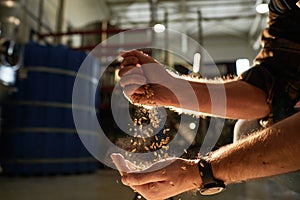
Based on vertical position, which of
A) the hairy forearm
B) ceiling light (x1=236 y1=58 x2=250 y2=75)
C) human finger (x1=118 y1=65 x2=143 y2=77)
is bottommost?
the hairy forearm

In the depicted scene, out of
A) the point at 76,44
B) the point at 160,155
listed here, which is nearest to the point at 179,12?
the point at 76,44

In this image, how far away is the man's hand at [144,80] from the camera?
854 mm

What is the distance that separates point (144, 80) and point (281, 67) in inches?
24.6

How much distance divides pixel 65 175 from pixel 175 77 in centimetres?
243

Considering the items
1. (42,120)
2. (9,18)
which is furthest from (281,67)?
(9,18)

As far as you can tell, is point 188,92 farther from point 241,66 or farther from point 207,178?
point 241,66

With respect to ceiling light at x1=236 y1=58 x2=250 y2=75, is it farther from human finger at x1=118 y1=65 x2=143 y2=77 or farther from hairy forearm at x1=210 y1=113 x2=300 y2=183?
hairy forearm at x1=210 y1=113 x2=300 y2=183

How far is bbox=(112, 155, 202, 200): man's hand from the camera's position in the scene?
656mm

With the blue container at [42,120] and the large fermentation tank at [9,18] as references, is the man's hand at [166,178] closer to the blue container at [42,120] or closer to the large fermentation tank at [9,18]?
the blue container at [42,120]

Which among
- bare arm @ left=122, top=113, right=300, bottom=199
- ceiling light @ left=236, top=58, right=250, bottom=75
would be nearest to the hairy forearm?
bare arm @ left=122, top=113, right=300, bottom=199

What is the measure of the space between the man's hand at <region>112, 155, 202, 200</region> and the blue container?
2514 mm

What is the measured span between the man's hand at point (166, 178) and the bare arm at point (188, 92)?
0.90 ft

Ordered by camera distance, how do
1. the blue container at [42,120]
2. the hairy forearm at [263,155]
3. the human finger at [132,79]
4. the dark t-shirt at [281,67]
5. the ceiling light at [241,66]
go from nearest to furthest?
1. the hairy forearm at [263,155]
2. the human finger at [132,79]
3. the dark t-shirt at [281,67]
4. the ceiling light at [241,66]
5. the blue container at [42,120]

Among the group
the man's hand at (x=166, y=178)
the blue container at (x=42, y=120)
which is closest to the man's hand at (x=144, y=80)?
the man's hand at (x=166, y=178)
